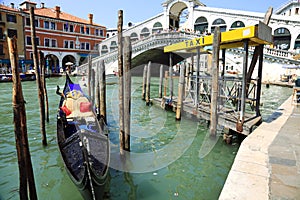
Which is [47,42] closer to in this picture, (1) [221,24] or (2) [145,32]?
(2) [145,32]

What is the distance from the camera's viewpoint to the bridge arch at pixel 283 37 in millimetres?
23516

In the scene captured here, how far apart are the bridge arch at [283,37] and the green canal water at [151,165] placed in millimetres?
20828

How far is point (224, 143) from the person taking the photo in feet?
18.5

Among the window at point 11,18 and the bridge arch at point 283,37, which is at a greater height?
the window at point 11,18

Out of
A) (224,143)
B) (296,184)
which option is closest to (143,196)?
(296,184)

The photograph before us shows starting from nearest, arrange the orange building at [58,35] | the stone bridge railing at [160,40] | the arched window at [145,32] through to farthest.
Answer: the stone bridge railing at [160,40], the orange building at [58,35], the arched window at [145,32]

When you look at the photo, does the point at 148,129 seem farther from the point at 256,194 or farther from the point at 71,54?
the point at 71,54

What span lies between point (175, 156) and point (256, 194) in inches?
102

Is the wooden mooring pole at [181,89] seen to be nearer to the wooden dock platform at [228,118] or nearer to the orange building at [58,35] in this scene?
the wooden dock platform at [228,118]

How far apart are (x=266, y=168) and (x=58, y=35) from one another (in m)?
28.0

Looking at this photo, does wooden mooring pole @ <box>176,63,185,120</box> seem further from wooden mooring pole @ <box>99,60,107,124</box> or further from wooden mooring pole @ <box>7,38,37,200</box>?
wooden mooring pole @ <box>7,38,37,200</box>

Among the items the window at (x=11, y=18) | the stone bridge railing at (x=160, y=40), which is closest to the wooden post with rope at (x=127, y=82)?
the stone bridge railing at (x=160, y=40)

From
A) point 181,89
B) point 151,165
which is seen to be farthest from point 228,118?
point 151,165

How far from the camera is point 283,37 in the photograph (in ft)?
79.8
